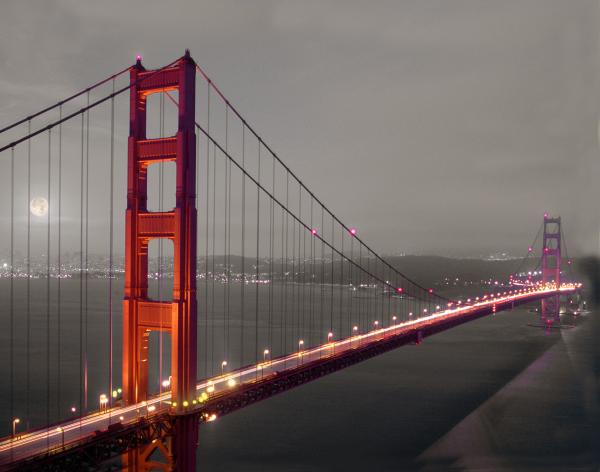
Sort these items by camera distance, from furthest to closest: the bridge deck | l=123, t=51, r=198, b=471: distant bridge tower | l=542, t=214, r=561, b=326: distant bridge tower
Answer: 1. l=542, t=214, r=561, b=326: distant bridge tower
2. l=123, t=51, r=198, b=471: distant bridge tower
3. the bridge deck

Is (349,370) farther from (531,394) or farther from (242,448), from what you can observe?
(242,448)

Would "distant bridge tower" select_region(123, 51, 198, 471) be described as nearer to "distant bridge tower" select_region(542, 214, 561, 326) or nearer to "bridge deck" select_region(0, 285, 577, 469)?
"bridge deck" select_region(0, 285, 577, 469)

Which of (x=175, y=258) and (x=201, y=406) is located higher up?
(x=175, y=258)

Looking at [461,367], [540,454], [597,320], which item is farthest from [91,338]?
[597,320]

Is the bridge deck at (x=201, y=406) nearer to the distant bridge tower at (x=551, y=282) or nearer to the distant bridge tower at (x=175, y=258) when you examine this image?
the distant bridge tower at (x=175, y=258)

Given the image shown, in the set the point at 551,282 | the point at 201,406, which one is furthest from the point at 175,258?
the point at 551,282

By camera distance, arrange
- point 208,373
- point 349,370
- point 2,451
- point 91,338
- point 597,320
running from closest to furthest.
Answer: point 2,451, point 208,373, point 349,370, point 91,338, point 597,320

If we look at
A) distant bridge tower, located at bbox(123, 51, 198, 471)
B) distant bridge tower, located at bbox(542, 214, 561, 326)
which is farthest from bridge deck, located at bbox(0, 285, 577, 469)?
distant bridge tower, located at bbox(542, 214, 561, 326)

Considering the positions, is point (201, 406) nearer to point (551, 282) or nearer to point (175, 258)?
point (175, 258)
